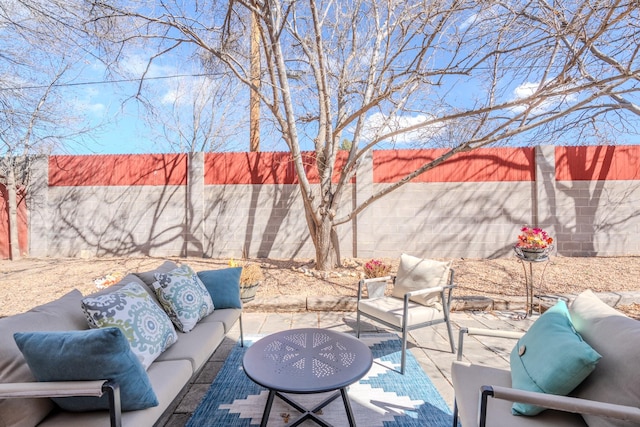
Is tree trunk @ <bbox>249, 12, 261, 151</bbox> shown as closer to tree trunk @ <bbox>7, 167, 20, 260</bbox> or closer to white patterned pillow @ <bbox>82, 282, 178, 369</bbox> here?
white patterned pillow @ <bbox>82, 282, 178, 369</bbox>

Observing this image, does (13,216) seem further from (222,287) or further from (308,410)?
(308,410)

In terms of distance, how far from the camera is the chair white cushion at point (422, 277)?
2797 millimetres

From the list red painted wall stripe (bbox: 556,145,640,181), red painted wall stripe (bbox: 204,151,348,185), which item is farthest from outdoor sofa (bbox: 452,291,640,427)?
red painted wall stripe (bbox: 556,145,640,181)

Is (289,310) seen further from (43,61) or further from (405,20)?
(43,61)

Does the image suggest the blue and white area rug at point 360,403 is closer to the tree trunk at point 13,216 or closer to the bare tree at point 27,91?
the bare tree at point 27,91

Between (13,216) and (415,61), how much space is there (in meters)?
7.86

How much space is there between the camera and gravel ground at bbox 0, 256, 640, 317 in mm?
4168

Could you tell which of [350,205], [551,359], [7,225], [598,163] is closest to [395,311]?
[551,359]

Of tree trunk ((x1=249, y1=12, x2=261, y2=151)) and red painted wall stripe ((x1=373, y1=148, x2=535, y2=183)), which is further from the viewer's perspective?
red painted wall stripe ((x1=373, y1=148, x2=535, y2=183))

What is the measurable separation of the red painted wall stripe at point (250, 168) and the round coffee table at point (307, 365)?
4.23 m

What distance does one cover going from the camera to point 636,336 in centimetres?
122

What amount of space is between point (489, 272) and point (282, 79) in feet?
14.1

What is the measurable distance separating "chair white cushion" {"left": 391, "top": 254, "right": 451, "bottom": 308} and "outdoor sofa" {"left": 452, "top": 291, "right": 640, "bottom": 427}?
3.75 ft

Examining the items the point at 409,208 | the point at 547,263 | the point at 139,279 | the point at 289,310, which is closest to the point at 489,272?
the point at 547,263
